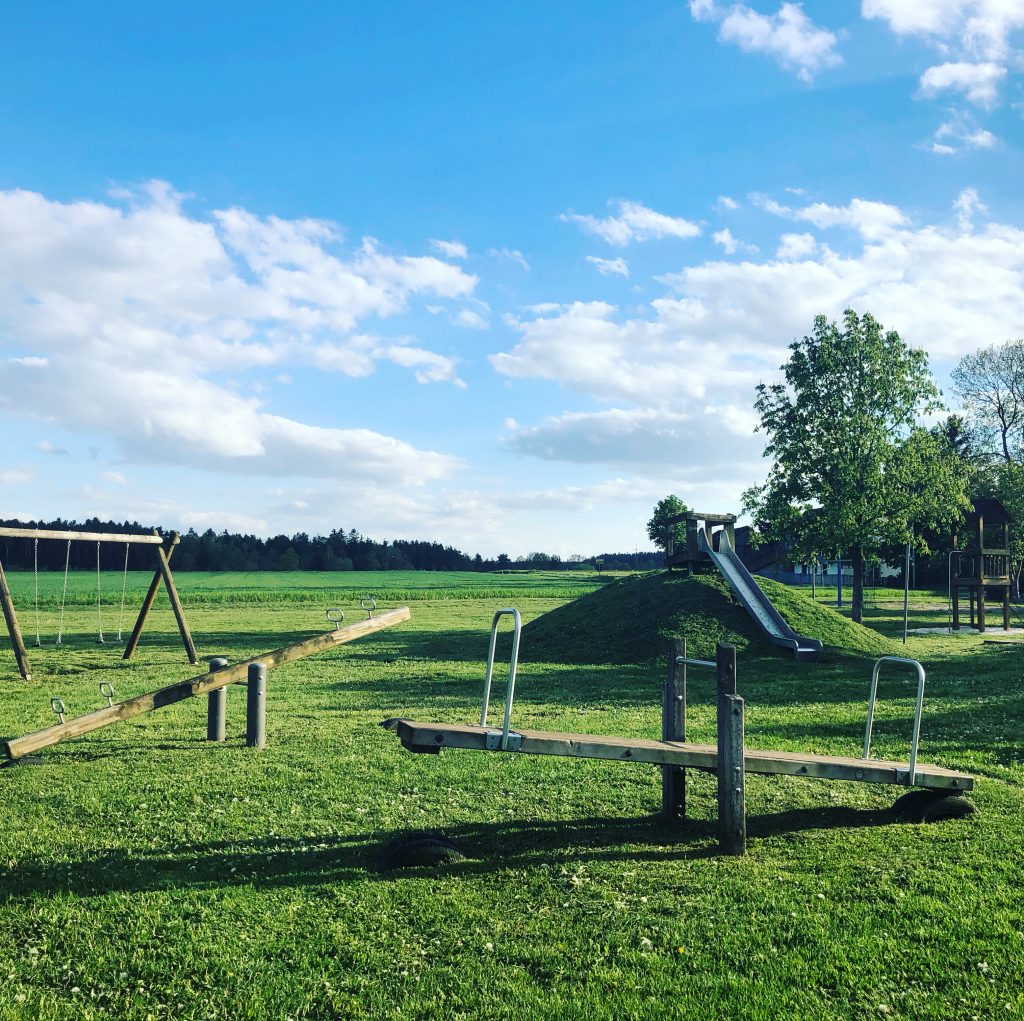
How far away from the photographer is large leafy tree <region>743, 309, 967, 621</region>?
33.2m

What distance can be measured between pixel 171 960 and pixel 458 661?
16.4 meters

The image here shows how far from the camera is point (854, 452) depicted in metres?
33.7

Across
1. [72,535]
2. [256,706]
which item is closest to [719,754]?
[256,706]

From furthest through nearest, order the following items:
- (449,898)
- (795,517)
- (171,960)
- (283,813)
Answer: (795,517) < (283,813) < (449,898) < (171,960)

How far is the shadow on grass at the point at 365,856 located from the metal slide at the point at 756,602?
544 inches

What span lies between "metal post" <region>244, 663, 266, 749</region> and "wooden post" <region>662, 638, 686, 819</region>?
18.6 feet

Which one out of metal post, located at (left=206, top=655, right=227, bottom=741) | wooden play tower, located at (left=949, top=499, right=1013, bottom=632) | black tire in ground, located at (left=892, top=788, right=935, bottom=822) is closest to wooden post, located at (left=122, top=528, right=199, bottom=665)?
metal post, located at (left=206, top=655, right=227, bottom=741)

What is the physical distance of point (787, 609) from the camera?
2488cm

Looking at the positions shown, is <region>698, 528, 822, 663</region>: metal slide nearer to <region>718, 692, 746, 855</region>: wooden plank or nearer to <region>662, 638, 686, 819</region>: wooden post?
<region>662, 638, 686, 819</region>: wooden post

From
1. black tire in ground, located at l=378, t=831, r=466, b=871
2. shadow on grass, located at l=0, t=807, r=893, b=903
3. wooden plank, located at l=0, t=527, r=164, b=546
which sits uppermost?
wooden plank, located at l=0, t=527, r=164, b=546

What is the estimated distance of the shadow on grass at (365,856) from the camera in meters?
6.69

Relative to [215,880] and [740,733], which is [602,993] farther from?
[215,880]

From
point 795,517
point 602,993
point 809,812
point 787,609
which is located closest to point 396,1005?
point 602,993

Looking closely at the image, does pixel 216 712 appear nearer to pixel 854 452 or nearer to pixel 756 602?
pixel 756 602
